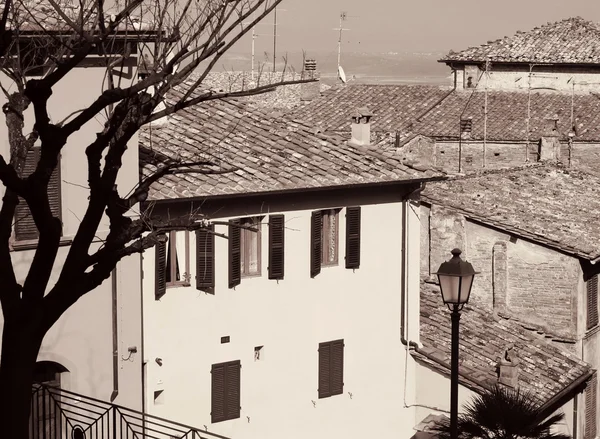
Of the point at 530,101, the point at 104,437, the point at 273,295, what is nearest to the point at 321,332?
the point at 273,295

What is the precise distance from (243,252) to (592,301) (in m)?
10.3

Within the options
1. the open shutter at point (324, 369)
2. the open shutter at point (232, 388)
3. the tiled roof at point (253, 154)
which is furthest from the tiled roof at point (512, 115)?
the open shutter at point (232, 388)

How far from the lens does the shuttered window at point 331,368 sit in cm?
2097

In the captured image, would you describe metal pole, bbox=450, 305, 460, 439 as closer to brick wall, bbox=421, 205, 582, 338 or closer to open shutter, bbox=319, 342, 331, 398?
open shutter, bbox=319, 342, 331, 398

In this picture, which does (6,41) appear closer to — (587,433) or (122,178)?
(122,178)

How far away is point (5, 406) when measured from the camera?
35.7 feet

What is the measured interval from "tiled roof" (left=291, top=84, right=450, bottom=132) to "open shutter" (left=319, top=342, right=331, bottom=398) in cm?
2828

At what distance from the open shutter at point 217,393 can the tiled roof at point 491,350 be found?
4.09m

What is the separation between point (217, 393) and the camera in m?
19.5

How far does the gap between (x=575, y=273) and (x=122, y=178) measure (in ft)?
39.7

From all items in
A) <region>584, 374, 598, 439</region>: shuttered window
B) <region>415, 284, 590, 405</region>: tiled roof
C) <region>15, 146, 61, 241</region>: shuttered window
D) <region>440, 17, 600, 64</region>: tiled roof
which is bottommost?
<region>584, 374, 598, 439</region>: shuttered window

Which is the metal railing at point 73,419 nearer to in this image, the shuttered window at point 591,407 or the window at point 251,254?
the window at point 251,254

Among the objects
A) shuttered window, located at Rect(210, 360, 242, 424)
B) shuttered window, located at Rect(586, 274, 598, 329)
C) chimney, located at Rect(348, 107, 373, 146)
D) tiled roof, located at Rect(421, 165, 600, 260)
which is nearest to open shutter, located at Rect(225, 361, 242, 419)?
shuttered window, located at Rect(210, 360, 242, 424)

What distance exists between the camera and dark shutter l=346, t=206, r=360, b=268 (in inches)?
829
